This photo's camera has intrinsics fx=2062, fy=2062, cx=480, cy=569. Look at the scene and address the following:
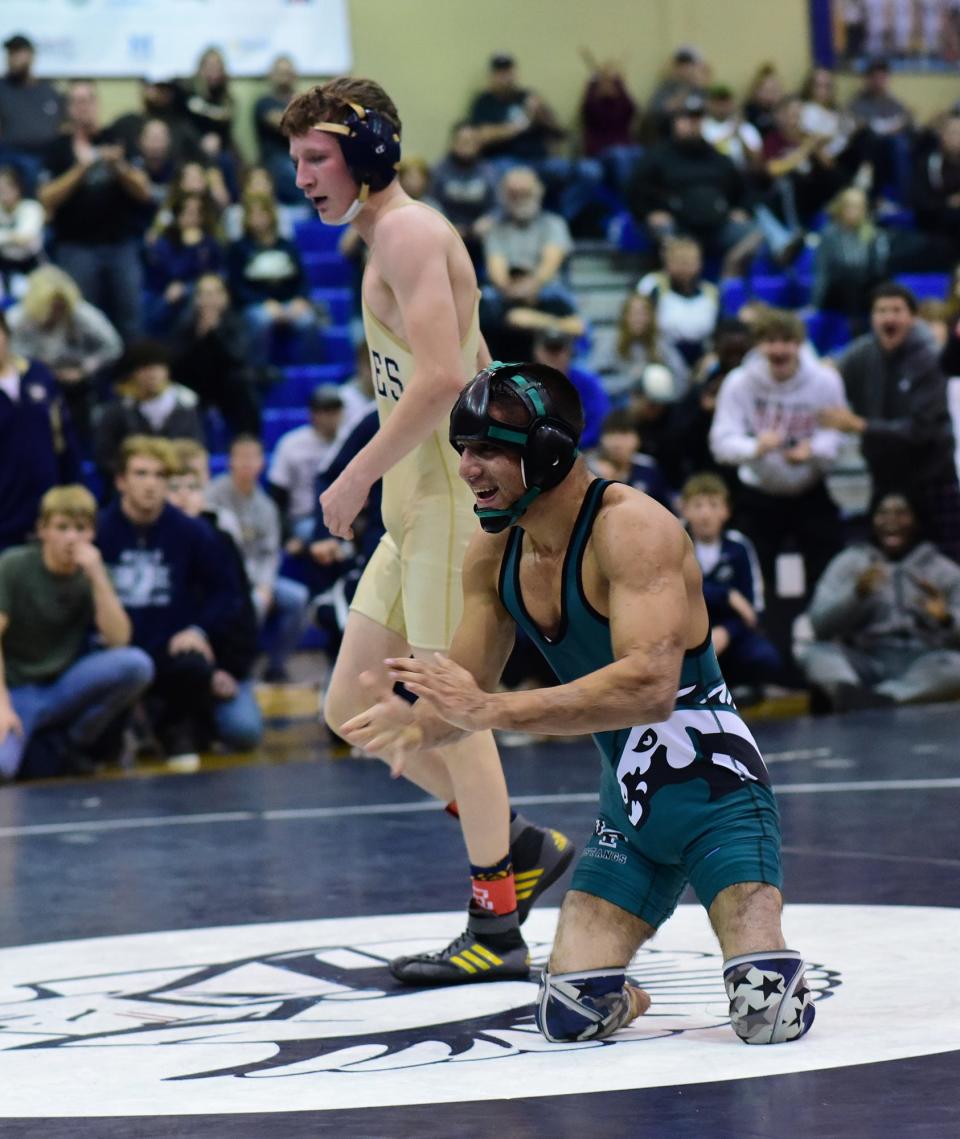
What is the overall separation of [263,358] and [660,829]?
845cm

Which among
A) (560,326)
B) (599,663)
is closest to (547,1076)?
(599,663)

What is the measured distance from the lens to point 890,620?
28.3 feet

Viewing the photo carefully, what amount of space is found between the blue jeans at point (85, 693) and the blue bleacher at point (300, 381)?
13.8ft

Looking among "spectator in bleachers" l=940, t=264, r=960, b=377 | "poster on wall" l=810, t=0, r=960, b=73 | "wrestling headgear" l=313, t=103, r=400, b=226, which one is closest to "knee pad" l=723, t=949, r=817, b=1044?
"wrestling headgear" l=313, t=103, r=400, b=226

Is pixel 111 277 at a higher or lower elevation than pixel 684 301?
higher

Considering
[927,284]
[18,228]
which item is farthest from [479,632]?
[927,284]

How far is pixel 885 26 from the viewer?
55.3 feet

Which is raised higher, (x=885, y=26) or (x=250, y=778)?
(x=885, y=26)

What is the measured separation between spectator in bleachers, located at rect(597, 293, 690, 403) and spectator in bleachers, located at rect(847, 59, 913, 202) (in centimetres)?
447

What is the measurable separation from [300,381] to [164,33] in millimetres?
3194

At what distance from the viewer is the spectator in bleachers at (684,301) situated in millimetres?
11320

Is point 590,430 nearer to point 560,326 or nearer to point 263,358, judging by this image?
point 560,326

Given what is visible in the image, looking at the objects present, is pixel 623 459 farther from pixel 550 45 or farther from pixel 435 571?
pixel 550 45

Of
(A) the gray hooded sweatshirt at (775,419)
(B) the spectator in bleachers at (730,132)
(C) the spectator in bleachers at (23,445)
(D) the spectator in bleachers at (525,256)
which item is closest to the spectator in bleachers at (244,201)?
(D) the spectator in bleachers at (525,256)
